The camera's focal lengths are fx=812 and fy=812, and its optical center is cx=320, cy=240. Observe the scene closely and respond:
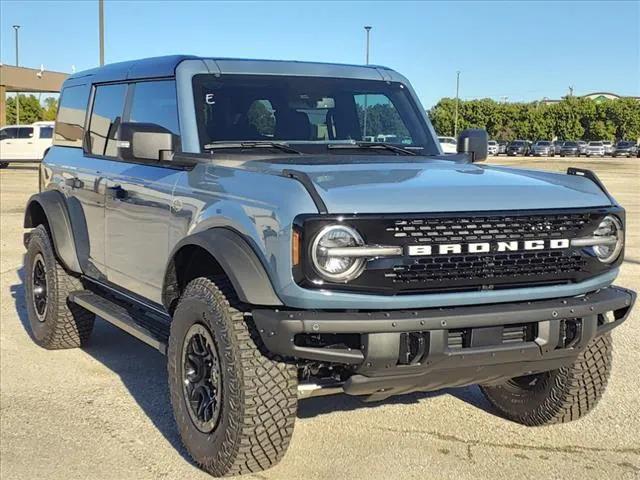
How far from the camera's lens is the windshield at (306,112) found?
15.7 feet

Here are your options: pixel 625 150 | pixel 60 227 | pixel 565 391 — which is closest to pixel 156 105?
pixel 60 227

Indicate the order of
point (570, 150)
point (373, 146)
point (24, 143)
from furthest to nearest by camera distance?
point (570, 150)
point (24, 143)
point (373, 146)

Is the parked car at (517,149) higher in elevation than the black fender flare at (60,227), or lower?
higher

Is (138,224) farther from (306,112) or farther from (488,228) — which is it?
(488,228)

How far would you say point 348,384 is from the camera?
3.54 metres

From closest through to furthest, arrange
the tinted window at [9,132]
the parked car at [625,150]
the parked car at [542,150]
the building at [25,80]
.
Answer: the tinted window at [9,132], the building at [25,80], the parked car at [625,150], the parked car at [542,150]

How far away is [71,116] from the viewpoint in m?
6.64

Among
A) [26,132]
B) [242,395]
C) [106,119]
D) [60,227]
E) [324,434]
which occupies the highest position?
[26,132]

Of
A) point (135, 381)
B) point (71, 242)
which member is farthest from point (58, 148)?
point (135, 381)

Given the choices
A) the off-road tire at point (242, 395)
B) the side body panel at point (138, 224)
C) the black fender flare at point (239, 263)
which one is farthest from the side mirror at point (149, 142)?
the off-road tire at point (242, 395)

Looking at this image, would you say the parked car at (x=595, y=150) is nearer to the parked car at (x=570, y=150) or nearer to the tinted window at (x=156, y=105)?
the parked car at (x=570, y=150)

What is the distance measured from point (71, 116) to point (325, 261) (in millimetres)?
3990

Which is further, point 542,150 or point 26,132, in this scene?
point 542,150

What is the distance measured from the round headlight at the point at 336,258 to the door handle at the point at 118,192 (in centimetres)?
209
